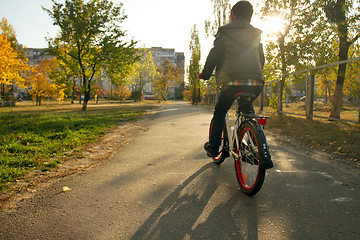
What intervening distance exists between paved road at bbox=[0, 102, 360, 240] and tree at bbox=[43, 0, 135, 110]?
19060mm

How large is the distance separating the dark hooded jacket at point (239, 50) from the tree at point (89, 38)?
773 inches

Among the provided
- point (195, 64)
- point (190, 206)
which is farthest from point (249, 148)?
point (195, 64)

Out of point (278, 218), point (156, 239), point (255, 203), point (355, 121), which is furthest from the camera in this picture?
point (355, 121)

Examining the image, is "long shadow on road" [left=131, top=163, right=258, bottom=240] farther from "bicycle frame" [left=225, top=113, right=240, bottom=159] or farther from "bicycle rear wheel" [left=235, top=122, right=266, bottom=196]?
"bicycle frame" [left=225, top=113, right=240, bottom=159]

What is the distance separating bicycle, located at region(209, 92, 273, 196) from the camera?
8.98 ft

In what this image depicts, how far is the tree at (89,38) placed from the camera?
20391 mm

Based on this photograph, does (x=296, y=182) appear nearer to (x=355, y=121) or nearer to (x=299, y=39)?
(x=355, y=121)

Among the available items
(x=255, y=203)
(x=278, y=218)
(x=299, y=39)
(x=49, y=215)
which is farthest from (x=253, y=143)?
(x=299, y=39)

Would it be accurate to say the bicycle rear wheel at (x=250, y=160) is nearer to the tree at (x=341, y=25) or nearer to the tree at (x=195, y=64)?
the tree at (x=341, y=25)

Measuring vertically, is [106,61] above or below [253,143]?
above

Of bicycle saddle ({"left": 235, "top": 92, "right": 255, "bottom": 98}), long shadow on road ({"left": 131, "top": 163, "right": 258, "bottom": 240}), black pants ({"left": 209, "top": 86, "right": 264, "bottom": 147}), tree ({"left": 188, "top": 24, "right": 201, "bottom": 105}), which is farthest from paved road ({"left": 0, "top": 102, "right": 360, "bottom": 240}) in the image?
tree ({"left": 188, "top": 24, "right": 201, "bottom": 105})

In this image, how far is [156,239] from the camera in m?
2.06

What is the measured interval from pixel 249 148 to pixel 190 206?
0.95 m

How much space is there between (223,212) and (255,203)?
1.42 feet
